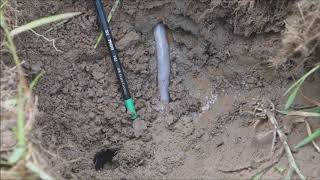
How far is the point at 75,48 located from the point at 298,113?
904 millimetres

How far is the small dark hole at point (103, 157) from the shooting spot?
2.00 metres

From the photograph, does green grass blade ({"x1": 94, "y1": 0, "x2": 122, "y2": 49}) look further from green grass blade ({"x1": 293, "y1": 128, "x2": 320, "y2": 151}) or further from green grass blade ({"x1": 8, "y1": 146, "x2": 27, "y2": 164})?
green grass blade ({"x1": 293, "y1": 128, "x2": 320, "y2": 151})

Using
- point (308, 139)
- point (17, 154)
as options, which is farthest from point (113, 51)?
point (308, 139)

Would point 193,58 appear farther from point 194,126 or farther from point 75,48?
point 75,48

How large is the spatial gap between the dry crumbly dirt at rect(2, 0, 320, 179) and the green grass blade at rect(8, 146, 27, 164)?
430 mm

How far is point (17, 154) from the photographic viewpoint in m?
1.38

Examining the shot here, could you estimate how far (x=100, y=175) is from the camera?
1.89 meters

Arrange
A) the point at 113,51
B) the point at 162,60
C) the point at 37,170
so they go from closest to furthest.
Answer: the point at 37,170
the point at 113,51
the point at 162,60

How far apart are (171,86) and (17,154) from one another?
2.92 feet

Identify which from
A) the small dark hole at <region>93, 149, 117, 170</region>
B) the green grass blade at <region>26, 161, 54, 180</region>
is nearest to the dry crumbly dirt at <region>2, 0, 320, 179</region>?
the small dark hole at <region>93, 149, 117, 170</region>

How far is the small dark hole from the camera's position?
1997 mm

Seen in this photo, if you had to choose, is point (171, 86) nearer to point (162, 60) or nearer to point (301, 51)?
point (162, 60)

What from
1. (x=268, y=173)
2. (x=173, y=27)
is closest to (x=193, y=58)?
(x=173, y=27)

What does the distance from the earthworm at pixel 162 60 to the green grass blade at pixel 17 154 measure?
841 mm
